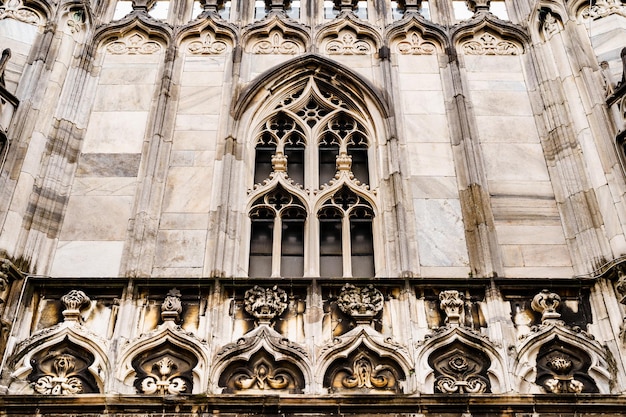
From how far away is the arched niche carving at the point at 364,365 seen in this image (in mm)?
9086

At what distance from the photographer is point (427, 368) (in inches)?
360

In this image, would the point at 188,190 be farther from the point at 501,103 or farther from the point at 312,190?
the point at 501,103

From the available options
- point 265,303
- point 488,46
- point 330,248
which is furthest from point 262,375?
point 488,46

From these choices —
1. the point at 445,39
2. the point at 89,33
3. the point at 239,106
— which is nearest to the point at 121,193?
the point at 239,106

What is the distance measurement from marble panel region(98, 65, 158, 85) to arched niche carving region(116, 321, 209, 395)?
15.9ft

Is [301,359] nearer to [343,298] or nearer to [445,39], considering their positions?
[343,298]

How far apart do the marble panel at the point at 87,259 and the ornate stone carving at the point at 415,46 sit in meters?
5.82

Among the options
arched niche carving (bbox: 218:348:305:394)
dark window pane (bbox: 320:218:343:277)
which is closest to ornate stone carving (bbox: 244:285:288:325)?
arched niche carving (bbox: 218:348:305:394)

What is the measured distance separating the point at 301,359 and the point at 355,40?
6.36 meters

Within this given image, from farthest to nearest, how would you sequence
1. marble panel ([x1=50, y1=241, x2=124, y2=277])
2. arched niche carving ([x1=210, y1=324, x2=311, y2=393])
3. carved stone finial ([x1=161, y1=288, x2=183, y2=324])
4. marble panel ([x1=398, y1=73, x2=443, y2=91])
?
marble panel ([x1=398, y1=73, x2=443, y2=91]) → marble panel ([x1=50, y1=241, x2=124, y2=277]) → carved stone finial ([x1=161, y1=288, x2=183, y2=324]) → arched niche carving ([x1=210, y1=324, x2=311, y2=393])

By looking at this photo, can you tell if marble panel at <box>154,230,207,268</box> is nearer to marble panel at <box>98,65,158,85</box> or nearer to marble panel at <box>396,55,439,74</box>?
marble panel at <box>98,65,158,85</box>

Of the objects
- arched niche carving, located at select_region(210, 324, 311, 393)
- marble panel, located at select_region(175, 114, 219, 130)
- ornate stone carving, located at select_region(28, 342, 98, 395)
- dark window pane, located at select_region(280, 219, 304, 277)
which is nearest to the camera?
ornate stone carving, located at select_region(28, 342, 98, 395)

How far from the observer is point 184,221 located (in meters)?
10.8

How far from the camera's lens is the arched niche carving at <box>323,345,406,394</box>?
9078mm
